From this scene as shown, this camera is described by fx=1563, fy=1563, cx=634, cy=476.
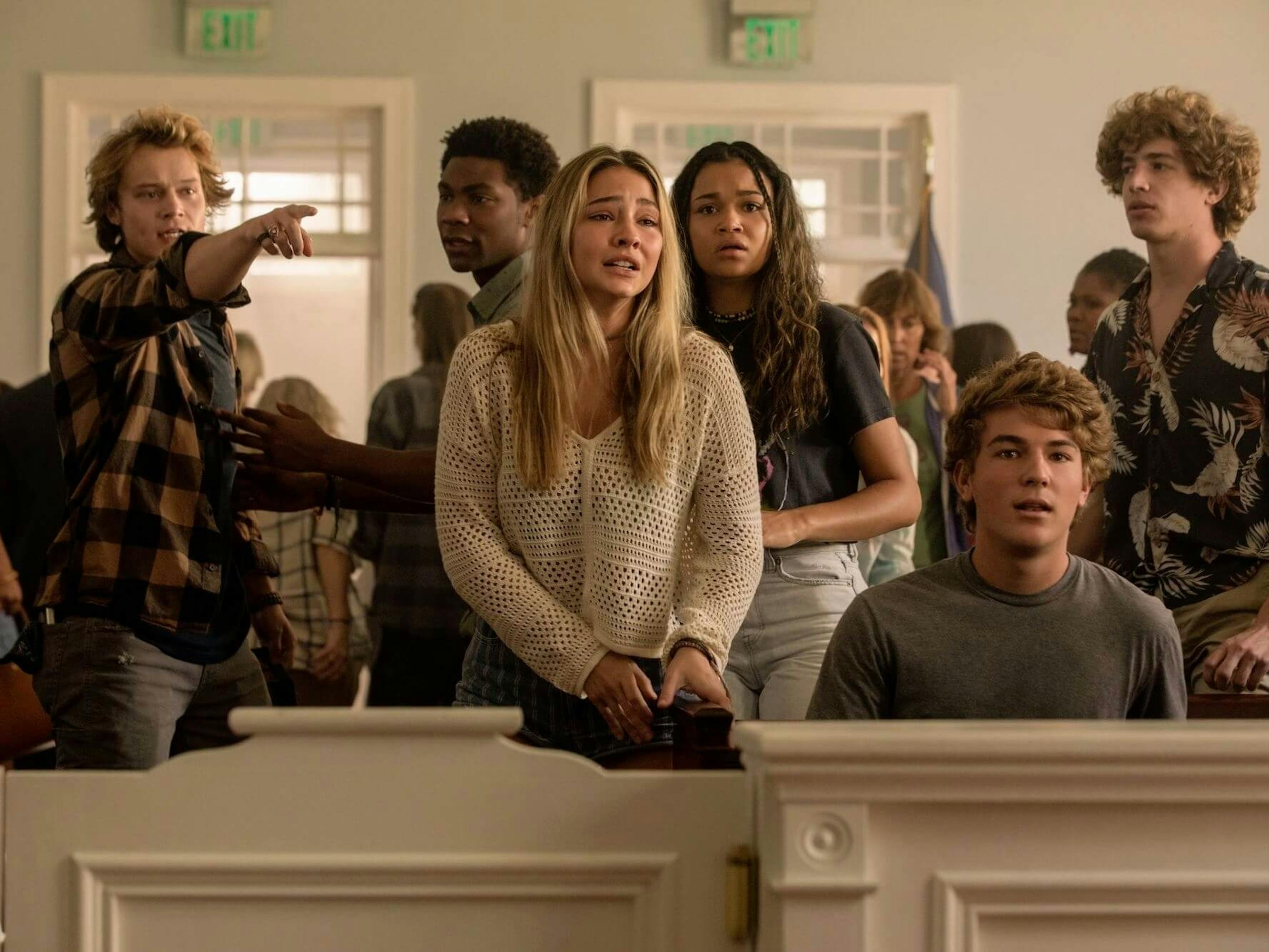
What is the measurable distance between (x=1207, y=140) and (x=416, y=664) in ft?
6.25

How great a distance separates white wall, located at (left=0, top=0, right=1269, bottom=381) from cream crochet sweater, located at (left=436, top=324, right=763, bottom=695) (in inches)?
157

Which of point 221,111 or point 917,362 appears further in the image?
point 221,111

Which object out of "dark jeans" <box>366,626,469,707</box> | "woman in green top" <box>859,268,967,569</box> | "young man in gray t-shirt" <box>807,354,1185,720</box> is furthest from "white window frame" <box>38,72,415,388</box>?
"young man in gray t-shirt" <box>807,354,1185,720</box>

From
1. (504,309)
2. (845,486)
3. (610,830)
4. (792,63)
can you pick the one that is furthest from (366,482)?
(792,63)

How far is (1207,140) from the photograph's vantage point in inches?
95.6

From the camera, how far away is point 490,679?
6.31 ft

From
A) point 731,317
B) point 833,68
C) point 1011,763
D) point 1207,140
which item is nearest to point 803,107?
point 833,68

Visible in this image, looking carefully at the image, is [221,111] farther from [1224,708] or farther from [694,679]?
[1224,708]

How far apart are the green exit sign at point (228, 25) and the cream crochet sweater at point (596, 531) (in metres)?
4.20

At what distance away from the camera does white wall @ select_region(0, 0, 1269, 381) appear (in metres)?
5.76

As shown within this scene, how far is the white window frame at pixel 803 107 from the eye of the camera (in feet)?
19.1

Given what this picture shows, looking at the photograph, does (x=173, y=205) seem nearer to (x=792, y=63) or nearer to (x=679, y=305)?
(x=679, y=305)

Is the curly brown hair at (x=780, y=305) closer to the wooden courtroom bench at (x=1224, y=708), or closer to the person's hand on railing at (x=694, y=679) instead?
the person's hand on railing at (x=694, y=679)

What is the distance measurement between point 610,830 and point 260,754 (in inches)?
13.2
